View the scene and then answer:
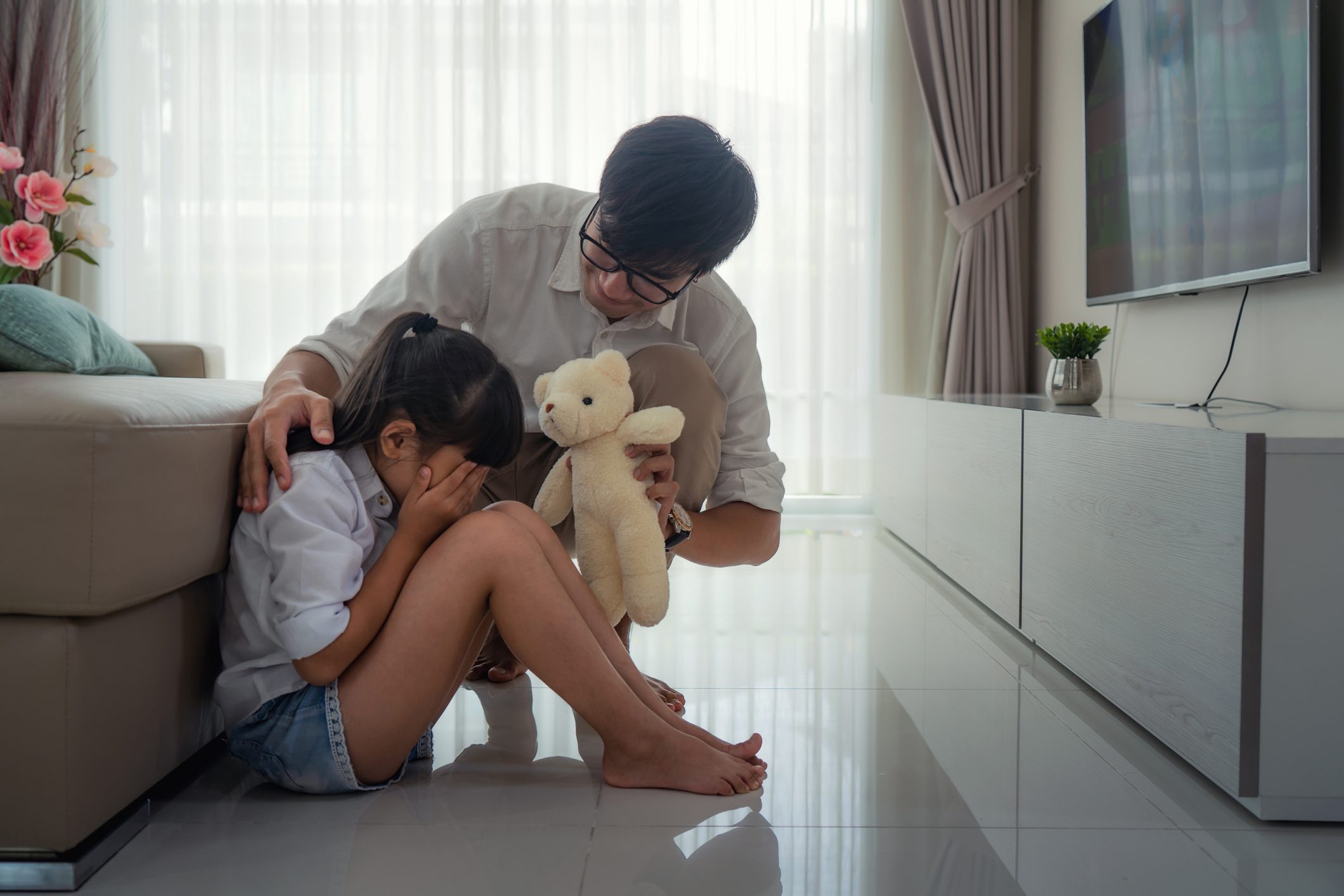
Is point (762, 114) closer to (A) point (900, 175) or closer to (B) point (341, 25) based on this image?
(A) point (900, 175)

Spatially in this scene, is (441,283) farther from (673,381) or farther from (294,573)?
(294,573)

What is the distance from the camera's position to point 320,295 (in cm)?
376

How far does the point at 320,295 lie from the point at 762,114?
1.76 m

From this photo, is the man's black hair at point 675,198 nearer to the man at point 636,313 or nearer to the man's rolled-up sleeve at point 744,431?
the man at point 636,313

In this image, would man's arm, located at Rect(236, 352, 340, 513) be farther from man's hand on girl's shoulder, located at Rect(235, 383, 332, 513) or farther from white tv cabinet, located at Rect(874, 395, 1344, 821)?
white tv cabinet, located at Rect(874, 395, 1344, 821)

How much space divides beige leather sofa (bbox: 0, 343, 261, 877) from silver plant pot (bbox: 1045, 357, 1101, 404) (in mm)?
1761

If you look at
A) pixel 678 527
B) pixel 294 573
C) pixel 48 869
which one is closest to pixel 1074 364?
pixel 678 527

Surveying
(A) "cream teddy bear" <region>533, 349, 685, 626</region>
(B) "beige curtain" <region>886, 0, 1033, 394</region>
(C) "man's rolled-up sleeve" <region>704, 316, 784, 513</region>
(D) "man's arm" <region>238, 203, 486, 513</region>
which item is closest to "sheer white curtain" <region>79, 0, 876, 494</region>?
(B) "beige curtain" <region>886, 0, 1033, 394</region>

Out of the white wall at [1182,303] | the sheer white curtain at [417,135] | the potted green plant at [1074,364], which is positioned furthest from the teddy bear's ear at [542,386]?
the sheer white curtain at [417,135]

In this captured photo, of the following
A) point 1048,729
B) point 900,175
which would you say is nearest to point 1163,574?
point 1048,729

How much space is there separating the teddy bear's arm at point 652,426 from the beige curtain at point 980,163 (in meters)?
2.36

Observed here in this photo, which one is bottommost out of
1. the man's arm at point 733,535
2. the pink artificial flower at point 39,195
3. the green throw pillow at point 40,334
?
the man's arm at point 733,535

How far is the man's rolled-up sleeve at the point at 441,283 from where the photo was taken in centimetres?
159

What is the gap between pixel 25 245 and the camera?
1924mm
